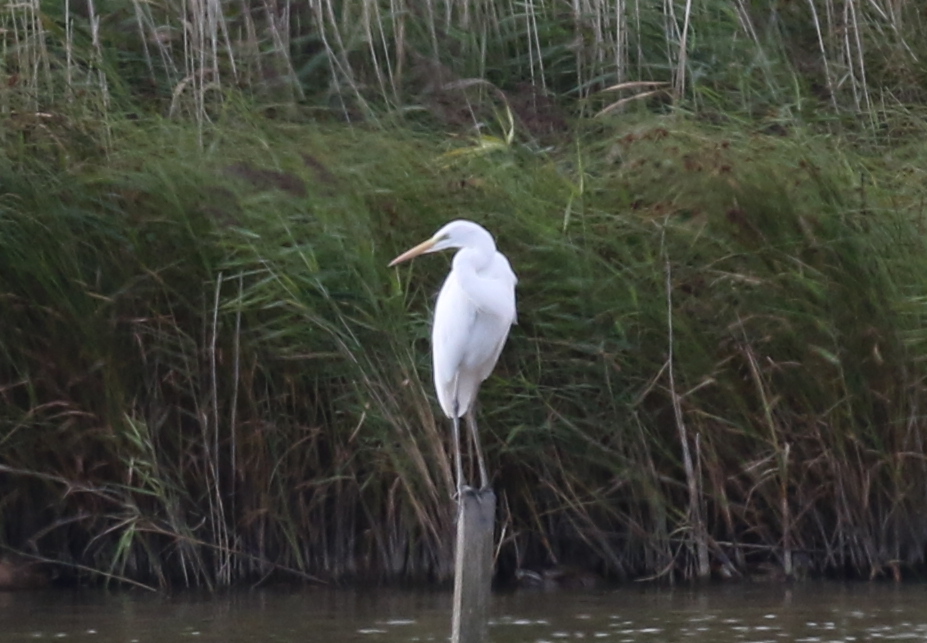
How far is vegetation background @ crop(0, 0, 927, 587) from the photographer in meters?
5.27

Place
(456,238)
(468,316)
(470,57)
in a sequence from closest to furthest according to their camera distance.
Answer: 1. (456,238)
2. (468,316)
3. (470,57)

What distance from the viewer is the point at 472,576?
3498 mm

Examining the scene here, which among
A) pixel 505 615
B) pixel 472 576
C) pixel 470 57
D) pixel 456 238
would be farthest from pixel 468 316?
pixel 470 57

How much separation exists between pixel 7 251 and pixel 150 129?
0.90m

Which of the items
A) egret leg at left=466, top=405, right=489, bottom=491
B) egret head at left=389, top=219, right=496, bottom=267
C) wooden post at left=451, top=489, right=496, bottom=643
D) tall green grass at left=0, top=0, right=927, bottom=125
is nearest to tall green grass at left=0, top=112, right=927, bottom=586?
egret leg at left=466, top=405, right=489, bottom=491

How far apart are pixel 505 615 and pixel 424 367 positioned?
815mm

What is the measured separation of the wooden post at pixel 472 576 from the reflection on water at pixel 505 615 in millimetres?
1401

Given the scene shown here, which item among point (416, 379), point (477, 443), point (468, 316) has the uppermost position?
point (468, 316)

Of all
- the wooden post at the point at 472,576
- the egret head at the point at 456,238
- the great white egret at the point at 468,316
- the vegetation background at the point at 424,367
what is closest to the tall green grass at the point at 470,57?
the vegetation background at the point at 424,367

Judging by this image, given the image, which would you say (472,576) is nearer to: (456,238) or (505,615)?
(456,238)

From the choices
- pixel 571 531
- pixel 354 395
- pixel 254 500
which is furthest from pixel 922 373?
pixel 254 500

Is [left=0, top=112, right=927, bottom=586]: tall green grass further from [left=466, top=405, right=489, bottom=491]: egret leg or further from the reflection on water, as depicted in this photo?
[left=466, top=405, right=489, bottom=491]: egret leg

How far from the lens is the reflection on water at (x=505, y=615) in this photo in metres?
4.95

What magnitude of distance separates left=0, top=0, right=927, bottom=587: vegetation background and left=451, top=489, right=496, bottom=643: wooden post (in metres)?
1.61
